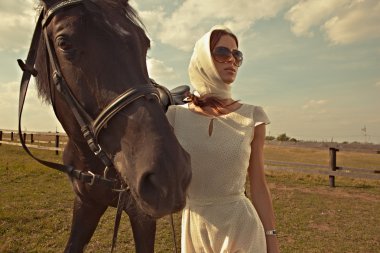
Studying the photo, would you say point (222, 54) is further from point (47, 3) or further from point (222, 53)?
point (47, 3)

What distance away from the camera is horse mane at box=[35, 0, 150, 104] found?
167cm

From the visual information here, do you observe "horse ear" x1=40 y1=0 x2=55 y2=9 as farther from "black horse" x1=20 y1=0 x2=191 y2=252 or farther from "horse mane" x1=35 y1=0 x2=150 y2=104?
Result: "horse mane" x1=35 y1=0 x2=150 y2=104

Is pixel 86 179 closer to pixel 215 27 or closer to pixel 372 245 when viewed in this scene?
pixel 215 27

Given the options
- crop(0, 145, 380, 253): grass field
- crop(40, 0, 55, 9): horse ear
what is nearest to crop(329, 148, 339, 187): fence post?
crop(0, 145, 380, 253): grass field

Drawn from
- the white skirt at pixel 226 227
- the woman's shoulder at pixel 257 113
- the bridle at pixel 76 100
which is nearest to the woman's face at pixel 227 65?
the woman's shoulder at pixel 257 113

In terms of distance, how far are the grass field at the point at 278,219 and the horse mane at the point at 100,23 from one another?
3.49 metres

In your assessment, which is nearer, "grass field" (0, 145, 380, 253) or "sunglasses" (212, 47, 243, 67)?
"sunglasses" (212, 47, 243, 67)

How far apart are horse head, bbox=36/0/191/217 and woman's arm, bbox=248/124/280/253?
2.01 feet

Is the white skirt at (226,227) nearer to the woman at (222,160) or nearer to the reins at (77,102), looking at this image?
the woman at (222,160)

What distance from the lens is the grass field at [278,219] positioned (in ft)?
16.9

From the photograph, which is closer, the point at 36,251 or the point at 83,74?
the point at 83,74

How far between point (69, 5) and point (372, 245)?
6.01 meters

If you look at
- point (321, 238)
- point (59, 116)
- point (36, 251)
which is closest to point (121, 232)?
point (36, 251)

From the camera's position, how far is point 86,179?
6.55 feet
